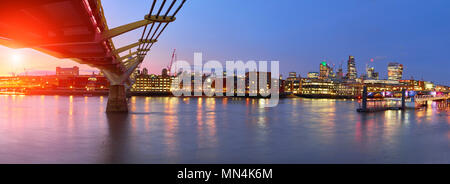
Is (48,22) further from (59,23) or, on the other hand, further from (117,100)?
(117,100)

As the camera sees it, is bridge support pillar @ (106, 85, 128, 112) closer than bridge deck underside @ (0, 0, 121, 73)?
No

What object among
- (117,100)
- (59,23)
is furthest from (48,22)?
(117,100)

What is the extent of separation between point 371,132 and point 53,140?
25.7 m

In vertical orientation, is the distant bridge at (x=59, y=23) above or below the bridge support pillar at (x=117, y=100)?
A: above

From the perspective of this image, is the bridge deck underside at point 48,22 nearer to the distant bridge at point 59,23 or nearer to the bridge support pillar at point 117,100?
the distant bridge at point 59,23

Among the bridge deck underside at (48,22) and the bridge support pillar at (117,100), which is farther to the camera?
the bridge support pillar at (117,100)

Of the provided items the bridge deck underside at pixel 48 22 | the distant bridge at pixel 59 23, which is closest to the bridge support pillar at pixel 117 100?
the distant bridge at pixel 59 23

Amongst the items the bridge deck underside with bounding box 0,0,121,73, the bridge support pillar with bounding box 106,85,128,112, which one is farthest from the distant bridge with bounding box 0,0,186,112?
the bridge support pillar with bounding box 106,85,128,112

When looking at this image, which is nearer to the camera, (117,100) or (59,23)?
(59,23)

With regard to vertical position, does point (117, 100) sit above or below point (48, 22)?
below

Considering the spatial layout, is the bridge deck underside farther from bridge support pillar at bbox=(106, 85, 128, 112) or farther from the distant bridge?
bridge support pillar at bbox=(106, 85, 128, 112)
